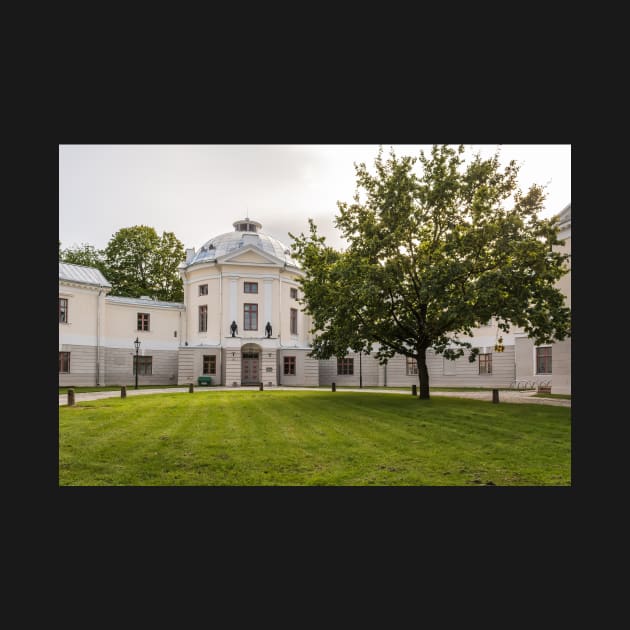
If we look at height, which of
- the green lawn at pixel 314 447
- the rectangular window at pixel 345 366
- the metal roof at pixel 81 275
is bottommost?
the rectangular window at pixel 345 366

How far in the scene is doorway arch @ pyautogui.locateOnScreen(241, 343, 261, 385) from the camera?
29891 mm

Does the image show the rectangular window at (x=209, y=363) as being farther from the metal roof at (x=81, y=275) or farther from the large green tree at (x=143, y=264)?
the large green tree at (x=143, y=264)

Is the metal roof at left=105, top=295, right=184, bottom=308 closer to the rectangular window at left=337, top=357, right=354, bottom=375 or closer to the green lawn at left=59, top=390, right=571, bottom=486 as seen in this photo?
the rectangular window at left=337, top=357, right=354, bottom=375

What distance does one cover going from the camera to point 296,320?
105 ft

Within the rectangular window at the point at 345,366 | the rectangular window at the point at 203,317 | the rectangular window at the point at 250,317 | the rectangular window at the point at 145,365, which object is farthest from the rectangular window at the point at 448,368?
the rectangular window at the point at 145,365

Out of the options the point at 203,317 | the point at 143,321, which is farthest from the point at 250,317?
the point at 143,321

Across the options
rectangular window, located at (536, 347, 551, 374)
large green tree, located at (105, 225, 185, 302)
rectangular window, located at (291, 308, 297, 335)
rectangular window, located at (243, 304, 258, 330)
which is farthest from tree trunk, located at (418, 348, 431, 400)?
large green tree, located at (105, 225, 185, 302)

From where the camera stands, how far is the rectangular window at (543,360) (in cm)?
2525

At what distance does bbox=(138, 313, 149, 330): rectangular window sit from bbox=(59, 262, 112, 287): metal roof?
3.29 meters

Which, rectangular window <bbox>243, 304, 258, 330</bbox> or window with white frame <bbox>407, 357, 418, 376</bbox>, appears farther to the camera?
window with white frame <bbox>407, 357, 418, 376</bbox>

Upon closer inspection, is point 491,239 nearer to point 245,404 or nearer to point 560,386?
point 560,386

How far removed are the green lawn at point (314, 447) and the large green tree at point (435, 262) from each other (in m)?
3.30

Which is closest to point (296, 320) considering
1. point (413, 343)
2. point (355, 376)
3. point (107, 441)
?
point (355, 376)

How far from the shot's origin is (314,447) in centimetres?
816
